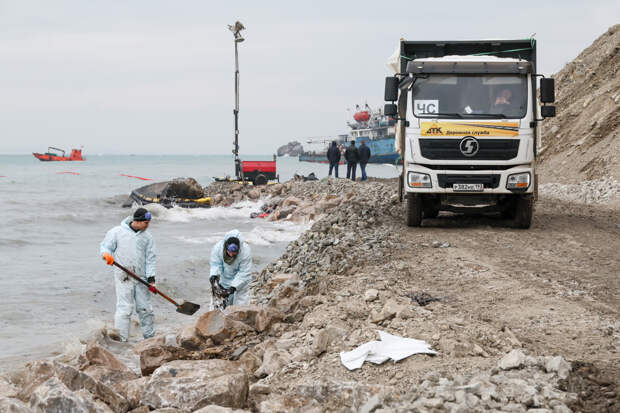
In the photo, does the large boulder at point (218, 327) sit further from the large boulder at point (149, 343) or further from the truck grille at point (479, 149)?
the truck grille at point (479, 149)

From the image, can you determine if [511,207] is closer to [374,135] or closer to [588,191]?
[588,191]

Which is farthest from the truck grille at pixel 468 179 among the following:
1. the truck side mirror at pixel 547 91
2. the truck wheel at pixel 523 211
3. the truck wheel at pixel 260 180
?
the truck wheel at pixel 260 180

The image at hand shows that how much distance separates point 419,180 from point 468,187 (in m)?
0.84

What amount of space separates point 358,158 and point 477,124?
18.8 meters

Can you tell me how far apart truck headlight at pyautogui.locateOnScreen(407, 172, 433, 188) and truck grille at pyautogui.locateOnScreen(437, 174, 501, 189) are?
189 mm

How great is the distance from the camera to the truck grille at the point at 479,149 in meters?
10.4

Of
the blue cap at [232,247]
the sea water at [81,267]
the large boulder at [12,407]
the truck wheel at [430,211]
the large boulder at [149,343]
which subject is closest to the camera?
the large boulder at [12,407]

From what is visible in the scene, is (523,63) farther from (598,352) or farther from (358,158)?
(358,158)

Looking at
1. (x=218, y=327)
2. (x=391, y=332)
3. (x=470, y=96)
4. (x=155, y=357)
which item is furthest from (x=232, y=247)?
(x=470, y=96)

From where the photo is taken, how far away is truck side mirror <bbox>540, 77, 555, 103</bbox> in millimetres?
10094

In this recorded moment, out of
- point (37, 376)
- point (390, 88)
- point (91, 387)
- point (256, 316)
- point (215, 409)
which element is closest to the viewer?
point (215, 409)

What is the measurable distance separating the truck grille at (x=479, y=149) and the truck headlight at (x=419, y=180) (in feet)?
1.15

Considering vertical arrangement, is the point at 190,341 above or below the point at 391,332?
below

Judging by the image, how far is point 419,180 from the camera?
10.8m
